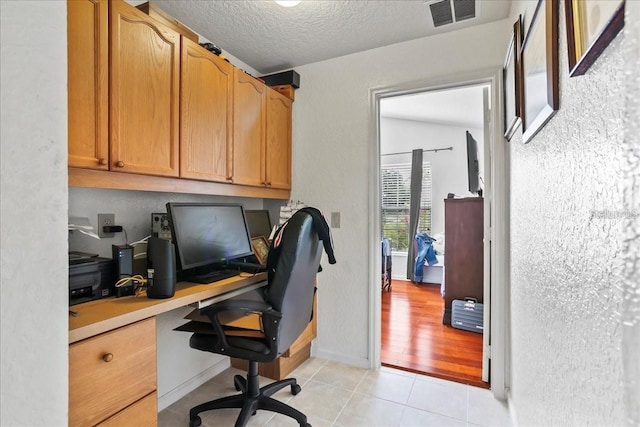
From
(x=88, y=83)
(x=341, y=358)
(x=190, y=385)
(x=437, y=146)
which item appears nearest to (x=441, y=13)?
(x=88, y=83)

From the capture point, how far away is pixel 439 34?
6.91ft

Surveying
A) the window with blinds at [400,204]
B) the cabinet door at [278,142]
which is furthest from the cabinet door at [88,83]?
the window with blinds at [400,204]

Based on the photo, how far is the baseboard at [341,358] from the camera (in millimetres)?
2316

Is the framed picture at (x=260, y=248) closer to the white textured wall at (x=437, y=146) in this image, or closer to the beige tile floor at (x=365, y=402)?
the beige tile floor at (x=365, y=402)

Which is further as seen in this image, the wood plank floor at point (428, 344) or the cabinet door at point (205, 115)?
the wood plank floor at point (428, 344)

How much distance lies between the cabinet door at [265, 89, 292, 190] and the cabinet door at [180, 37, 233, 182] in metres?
0.40

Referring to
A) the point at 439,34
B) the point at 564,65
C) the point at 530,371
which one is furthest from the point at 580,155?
the point at 439,34

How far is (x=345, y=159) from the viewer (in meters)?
2.40

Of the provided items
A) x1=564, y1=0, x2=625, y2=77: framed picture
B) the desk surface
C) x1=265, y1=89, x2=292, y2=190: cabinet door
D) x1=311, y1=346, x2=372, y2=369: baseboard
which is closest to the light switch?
x1=265, y1=89, x2=292, y2=190: cabinet door

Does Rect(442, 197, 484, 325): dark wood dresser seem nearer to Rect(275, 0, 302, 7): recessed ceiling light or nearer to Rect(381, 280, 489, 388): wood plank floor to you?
Rect(381, 280, 489, 388): wood plank floor

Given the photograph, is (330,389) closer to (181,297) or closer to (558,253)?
(181,297)

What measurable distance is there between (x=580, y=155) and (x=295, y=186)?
209 centimetres

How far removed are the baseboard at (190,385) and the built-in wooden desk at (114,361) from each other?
718mm

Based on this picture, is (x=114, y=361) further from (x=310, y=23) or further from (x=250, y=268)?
(x=310, y=23)
